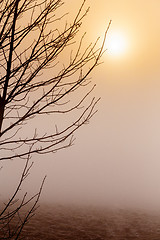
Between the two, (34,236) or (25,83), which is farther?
(34,236)

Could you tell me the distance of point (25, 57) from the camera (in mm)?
4336

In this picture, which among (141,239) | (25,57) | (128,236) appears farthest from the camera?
(128,236)

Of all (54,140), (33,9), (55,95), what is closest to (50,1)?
(33,9)

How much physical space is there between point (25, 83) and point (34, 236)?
31.2 m

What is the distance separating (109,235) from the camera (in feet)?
121

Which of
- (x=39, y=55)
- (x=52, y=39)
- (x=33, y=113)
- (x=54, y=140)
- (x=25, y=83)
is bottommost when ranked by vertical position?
(x=54, y=140)

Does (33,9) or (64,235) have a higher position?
(33,9)

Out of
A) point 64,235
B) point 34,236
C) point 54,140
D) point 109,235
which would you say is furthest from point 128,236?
point 54,140

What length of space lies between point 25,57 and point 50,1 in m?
0.96

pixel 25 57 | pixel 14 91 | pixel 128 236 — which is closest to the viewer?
pixel 14 91

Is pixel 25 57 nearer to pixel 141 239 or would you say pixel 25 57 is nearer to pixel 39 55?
pixel 39 55

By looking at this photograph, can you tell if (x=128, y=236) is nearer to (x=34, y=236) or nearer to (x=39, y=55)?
(x=34, y=236)

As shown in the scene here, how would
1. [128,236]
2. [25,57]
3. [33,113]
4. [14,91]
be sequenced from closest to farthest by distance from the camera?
[14,91] → [33,113] → [25,57] → [128,236]

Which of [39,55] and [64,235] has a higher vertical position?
[39,55]
